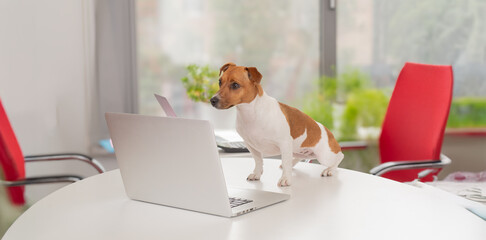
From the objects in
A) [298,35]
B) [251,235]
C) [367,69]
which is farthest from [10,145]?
[367,69]

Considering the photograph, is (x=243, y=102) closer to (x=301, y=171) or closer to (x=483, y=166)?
(x=301, y=171)

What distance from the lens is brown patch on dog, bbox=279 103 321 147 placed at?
140 centimetres

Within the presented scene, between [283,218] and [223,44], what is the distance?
2327 millimetres

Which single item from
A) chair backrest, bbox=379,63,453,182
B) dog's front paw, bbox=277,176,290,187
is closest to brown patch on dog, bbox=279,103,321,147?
dog's front paw, bbox=277,176,290,187

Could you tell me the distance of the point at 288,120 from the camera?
4.54ft

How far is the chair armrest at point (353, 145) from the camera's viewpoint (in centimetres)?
337

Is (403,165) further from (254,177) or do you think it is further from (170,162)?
(170,162)

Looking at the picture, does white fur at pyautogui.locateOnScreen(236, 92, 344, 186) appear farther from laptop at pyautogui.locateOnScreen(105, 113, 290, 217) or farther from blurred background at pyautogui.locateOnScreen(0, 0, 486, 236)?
blurred background at pyautogui.locateOnScreen(0, 0, 486, 236)

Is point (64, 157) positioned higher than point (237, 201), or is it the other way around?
point (237, 201)

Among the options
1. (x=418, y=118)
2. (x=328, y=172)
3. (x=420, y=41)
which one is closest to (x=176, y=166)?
(x=328, y=172)

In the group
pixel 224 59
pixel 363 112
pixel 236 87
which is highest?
pixel 236 87

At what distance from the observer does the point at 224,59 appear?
333 cm

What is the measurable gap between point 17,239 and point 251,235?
425 millimetres

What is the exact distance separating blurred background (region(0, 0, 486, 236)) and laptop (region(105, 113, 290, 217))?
1.50 metres
